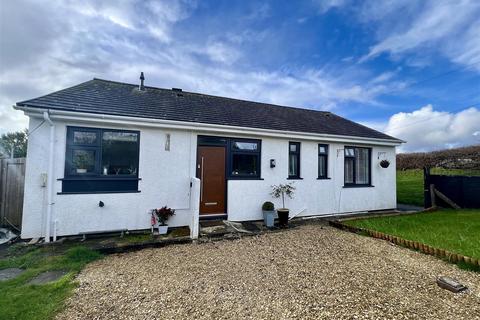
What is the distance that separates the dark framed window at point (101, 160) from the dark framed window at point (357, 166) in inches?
330

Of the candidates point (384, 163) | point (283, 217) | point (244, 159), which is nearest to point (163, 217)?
point (244, 159)

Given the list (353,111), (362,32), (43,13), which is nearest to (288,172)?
(362,32)

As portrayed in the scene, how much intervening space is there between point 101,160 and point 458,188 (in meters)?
13.9

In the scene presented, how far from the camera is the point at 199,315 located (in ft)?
9.00

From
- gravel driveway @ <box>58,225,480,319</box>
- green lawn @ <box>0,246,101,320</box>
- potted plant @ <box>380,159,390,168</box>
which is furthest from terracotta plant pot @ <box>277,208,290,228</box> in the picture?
potted plant @ <box>380,159,390,168</box>

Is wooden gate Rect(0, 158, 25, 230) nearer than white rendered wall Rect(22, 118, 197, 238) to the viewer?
No

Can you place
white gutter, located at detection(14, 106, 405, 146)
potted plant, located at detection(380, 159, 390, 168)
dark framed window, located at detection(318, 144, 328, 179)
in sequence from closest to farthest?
1. white gutter, located at detection(14, 106, 405, 146)
2. dark framed window, located at detection(318, 144, 328, 179)
3. potted plant, located at detection(380, 159, 390, 168)

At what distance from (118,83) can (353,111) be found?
1559 cm

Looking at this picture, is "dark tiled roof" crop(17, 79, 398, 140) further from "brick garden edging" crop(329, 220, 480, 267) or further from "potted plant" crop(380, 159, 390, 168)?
"brick garden edging" crop(329, 220, 480, 267)

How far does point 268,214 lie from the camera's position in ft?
24.2

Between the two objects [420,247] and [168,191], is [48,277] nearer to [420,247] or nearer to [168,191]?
[168,191]

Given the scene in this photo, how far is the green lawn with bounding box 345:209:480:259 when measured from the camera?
4.97m

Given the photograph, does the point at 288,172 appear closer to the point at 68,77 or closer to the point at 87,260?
the point at 87,260

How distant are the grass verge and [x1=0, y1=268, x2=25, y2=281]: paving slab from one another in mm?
8233
